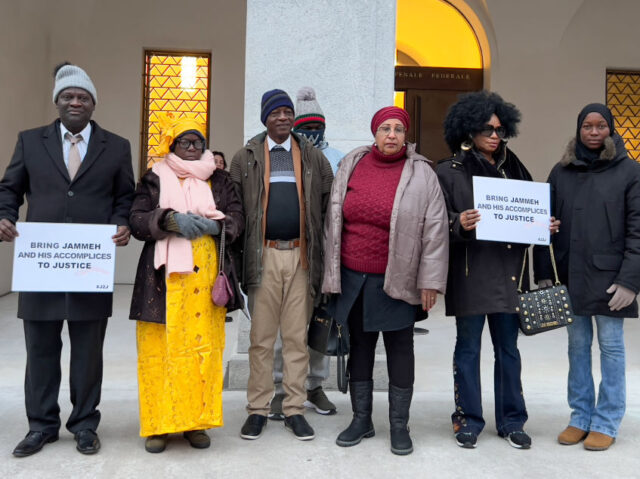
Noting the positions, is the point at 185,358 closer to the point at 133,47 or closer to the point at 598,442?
the point at 598,442

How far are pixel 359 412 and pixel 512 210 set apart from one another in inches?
57.1

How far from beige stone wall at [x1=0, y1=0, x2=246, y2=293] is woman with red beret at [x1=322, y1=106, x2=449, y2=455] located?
23.9ft

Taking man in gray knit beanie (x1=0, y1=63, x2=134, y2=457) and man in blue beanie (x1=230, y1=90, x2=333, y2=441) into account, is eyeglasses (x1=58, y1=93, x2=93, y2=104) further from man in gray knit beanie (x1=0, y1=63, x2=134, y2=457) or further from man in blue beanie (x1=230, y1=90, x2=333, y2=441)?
man in blue beanie (x1=230, y1=90, x2=333, y2=441)

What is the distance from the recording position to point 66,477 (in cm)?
311

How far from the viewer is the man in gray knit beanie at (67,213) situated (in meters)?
3.41

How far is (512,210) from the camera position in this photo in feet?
11.7

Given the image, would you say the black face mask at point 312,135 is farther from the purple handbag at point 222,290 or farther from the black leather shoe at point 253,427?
the black leather shoe at point 253,427

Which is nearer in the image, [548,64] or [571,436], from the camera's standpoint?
[571,436]

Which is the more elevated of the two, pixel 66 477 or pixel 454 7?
pixel 454 7

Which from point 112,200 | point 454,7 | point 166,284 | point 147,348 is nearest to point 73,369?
point 147,348

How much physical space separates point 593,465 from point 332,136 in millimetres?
2913

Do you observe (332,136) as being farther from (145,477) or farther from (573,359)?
(145,477)

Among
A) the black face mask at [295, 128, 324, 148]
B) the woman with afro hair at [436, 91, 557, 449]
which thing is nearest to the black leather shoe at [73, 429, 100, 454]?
the woman with afro hair at [436, 91, 557, 449]

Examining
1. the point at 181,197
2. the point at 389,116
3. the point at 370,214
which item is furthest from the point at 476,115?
the point at 181,197
